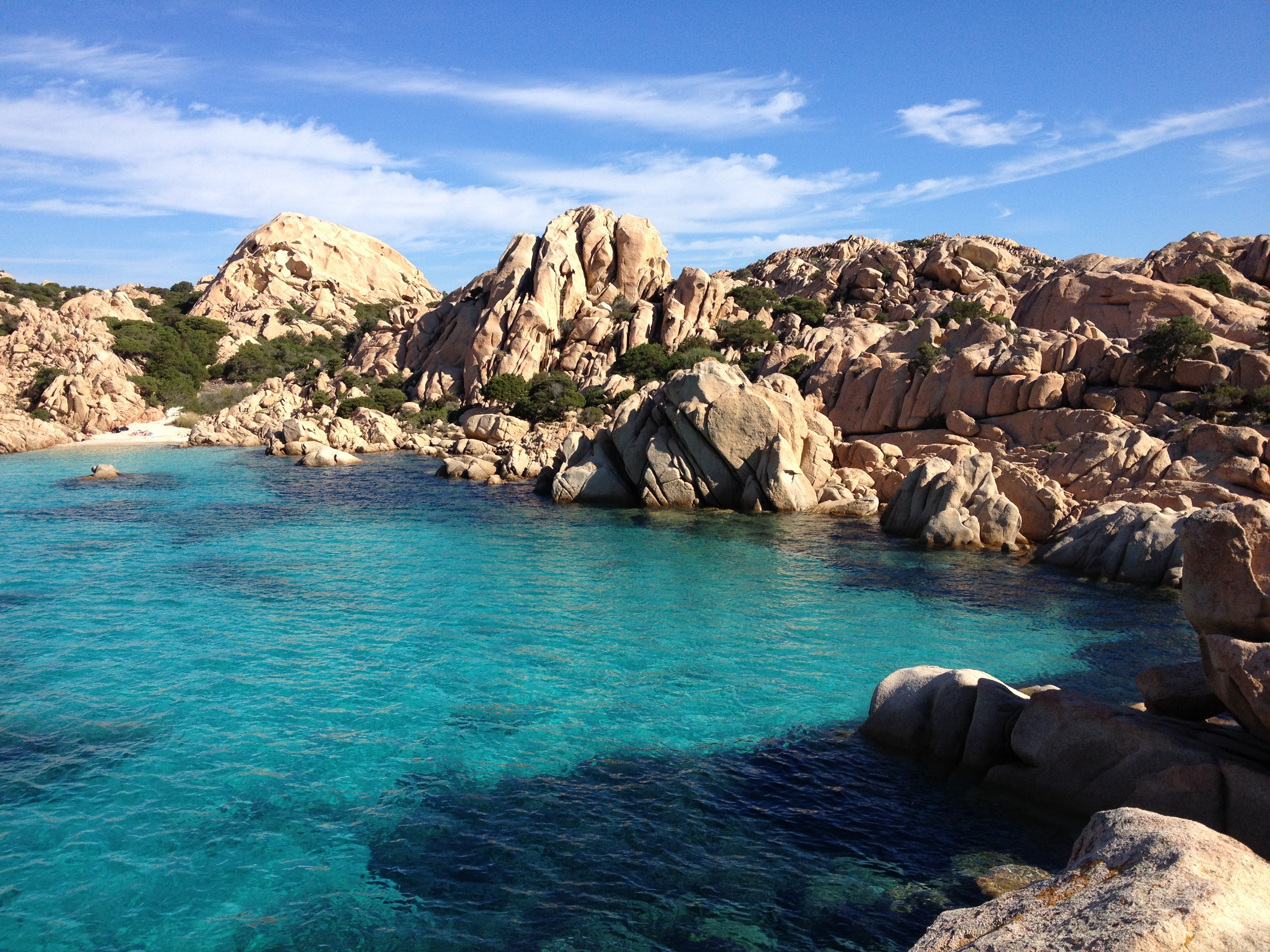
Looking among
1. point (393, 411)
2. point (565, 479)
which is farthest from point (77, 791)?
point (393, 411)

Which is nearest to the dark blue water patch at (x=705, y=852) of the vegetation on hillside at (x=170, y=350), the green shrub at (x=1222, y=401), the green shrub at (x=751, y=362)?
the green shrub at (x=1222, y=401)

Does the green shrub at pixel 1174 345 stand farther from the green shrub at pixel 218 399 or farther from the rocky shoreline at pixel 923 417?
the green shrub at pixel 218 399

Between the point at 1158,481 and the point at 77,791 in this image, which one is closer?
the point at 77,791

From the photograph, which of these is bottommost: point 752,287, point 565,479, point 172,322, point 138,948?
point 138,948

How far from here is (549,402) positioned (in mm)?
78562

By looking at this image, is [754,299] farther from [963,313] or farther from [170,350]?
[170,350]

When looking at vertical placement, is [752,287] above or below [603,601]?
above

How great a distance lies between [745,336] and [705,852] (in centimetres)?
7811

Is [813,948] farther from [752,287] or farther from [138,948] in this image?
[752,287]

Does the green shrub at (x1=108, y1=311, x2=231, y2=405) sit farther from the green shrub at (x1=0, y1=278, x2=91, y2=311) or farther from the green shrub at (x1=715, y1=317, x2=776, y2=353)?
the green shrub at (x1=715, y1=317, x2=776, y2=353)

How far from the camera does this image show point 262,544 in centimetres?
3431

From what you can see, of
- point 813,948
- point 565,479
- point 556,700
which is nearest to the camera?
point 813,948

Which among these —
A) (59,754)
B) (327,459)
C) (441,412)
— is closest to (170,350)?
(441,412)

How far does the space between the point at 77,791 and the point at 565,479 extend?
34.0m
